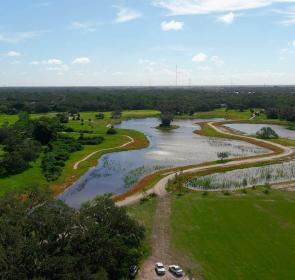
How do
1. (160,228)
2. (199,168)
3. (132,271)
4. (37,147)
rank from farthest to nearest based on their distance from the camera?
(37,147) < (199,168) < (160,228) < (132,271)

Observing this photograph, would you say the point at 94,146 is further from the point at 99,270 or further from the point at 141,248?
the point at 99,270

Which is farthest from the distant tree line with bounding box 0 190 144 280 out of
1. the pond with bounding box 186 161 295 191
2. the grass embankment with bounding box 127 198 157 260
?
the pond with bounding box 186 161 295 191

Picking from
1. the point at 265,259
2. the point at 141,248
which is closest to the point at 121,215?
the point at 141,248

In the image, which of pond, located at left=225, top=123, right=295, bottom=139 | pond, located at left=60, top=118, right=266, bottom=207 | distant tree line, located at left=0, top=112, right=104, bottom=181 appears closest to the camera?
pond, located at left=60, top=118, right=266, bottom=207

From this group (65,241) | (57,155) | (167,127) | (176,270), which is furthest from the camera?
(167,127)

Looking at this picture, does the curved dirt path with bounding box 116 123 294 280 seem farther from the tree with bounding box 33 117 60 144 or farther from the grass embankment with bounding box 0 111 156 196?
the tree with bounding box 33 117 60 144

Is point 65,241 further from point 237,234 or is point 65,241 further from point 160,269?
point 237,234

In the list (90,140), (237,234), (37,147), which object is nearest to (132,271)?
(237,234)
